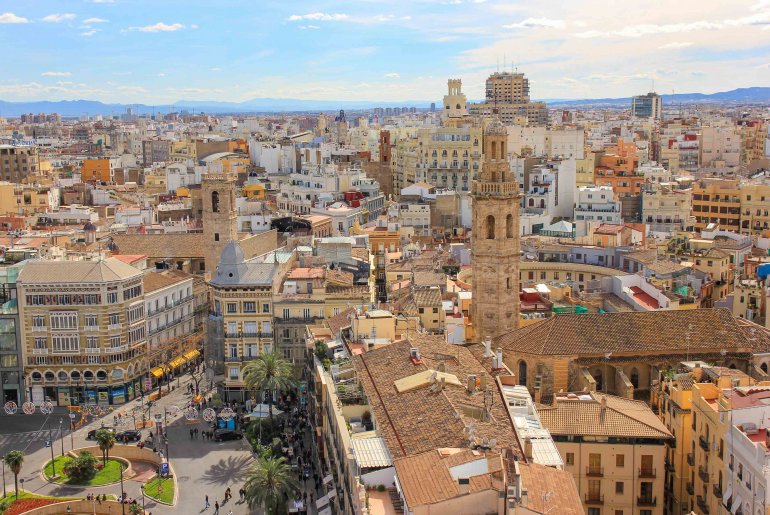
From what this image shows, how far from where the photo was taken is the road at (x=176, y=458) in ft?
173

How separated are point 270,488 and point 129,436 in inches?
694

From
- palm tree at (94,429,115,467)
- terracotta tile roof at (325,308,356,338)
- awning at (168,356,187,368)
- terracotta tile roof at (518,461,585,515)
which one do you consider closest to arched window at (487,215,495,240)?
terracotta tile roof at (325,308,356,338)

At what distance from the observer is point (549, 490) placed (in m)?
32.3

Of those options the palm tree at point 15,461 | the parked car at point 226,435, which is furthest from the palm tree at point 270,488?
the palm tree at point 15,461

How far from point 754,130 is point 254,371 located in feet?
535

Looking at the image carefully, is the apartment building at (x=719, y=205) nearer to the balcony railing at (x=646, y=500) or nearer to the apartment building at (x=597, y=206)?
the apartment building at (x=597, y=206)

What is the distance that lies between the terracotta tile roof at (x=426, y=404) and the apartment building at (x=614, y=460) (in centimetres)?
408

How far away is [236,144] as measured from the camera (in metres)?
199

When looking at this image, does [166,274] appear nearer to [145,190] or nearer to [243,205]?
[243,205]

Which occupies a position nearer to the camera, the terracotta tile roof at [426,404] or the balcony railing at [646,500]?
the terracotta tile roof at [426,404]

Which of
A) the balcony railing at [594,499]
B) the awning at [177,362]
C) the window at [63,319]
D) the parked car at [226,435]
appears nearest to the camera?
the balcony railing at [594,499]

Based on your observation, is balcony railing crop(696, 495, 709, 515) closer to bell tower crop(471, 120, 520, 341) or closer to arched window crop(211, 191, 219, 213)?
bell tower crop(471, 120, 520, 341)

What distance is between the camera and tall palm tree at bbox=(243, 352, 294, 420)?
6006cm

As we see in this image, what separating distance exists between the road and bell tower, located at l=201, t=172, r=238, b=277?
19466 mm
